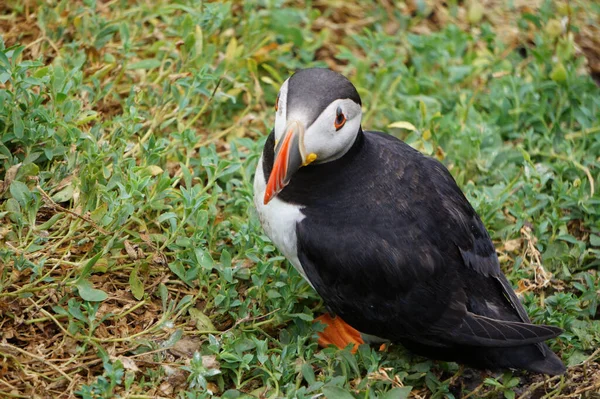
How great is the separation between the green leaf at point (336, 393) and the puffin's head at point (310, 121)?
34.7 inches

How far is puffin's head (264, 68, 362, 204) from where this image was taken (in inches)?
130

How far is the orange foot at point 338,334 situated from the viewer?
4031 millimetres

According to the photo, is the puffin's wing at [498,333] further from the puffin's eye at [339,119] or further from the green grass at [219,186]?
the puffin's eye at [339,119]

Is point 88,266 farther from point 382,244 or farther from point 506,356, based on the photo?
point 506,356

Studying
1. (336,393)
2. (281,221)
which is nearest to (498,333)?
(336,393)

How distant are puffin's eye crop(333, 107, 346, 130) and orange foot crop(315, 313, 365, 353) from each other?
1.09m

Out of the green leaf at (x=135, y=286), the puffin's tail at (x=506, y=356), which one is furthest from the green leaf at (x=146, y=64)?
the puffin's tail at (x=506, y=356)

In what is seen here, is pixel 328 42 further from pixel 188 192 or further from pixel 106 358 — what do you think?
pixel 106 358

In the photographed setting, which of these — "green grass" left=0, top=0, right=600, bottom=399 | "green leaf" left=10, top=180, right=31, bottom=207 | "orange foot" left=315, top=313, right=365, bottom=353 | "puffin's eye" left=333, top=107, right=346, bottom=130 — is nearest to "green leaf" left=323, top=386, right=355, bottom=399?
"green grass" left=0, top=0, right=600, bottom=399

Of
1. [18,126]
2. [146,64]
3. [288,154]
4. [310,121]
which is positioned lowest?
[146,64]

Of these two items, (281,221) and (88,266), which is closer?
(88,266)

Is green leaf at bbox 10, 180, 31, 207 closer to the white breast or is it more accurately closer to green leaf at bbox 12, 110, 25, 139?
green leaf at bbox 12, 110, 25, 139

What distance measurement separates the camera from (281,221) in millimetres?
3705

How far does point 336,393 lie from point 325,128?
1.16 m
